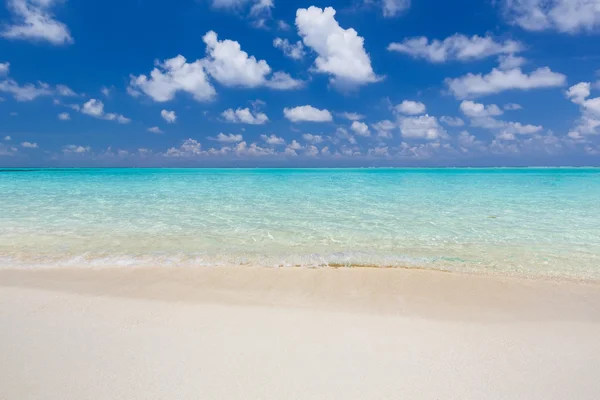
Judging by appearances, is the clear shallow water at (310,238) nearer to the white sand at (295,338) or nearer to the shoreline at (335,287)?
the shoreline at (335,287)

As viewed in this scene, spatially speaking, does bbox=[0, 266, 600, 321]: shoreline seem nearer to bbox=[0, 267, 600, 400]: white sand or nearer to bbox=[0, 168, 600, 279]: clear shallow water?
bbox=[0, 267, 600, 400]: white sand

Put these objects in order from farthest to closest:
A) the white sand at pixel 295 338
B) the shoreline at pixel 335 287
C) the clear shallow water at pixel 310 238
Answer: the clear shallow water at pixel 310 238 < the shoreline at pixel 335 287 < the white sand at pixel 295 338

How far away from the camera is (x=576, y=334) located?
3.28m

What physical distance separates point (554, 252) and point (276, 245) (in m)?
5.63

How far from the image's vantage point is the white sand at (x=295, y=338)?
2420 mm

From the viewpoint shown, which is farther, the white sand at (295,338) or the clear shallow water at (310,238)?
the clear shallow water at (310,238)

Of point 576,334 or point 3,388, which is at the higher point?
point 3,388

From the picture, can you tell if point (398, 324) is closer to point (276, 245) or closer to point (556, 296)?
point (556, 296)

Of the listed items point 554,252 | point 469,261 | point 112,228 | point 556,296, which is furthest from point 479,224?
point 112,228

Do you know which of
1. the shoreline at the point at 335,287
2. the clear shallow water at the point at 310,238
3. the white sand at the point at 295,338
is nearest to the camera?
the white sand at the point at 295,338

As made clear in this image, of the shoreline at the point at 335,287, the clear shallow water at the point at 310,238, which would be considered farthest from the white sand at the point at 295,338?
the clear shallow water at the point at 310,238

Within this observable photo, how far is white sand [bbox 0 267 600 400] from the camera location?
7.94ft

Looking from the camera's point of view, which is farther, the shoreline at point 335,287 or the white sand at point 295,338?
the shoreline at point 335,287

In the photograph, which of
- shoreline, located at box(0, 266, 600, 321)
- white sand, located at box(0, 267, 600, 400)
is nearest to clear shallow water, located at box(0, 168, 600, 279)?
shoreline, located at box(0, 266, 600, 321)
